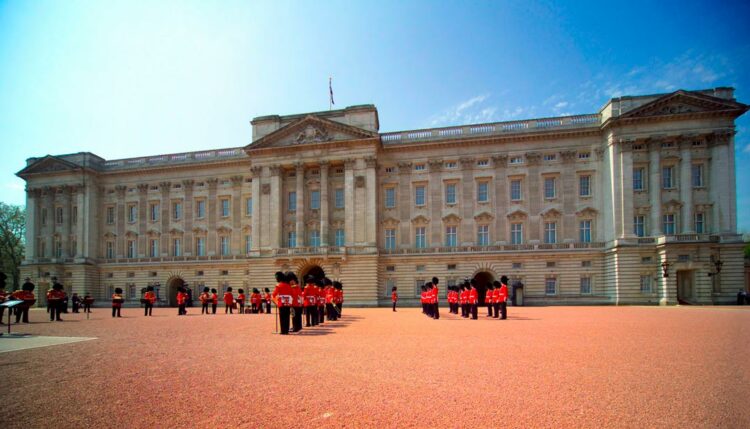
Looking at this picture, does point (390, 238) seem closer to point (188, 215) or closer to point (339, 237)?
point (339, 237)

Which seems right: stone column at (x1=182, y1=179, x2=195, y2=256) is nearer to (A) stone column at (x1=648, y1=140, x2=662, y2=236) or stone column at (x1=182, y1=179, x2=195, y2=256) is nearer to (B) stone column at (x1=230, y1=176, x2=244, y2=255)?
(B) stone column at (x1=230, y1=176, x2=244, y2=255)

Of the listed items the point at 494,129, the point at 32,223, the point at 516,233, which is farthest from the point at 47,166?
the point at 516,233

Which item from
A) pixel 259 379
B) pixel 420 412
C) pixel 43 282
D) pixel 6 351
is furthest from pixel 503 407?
pixel 43 282

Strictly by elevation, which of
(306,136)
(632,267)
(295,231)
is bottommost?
(632,267)

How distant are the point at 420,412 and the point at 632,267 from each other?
39.5m

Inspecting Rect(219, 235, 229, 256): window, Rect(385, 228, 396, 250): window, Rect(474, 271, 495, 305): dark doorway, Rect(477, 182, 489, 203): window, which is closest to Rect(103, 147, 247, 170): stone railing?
Rect(219, 235, 229, 256): window

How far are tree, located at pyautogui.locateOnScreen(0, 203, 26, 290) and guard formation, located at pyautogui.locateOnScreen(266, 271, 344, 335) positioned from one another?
63.7 m

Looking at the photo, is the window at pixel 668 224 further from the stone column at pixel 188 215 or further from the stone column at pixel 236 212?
the stone column at pixel 188 215

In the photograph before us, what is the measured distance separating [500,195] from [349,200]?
14864mm

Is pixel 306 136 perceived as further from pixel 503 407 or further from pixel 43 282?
pixel 503 407

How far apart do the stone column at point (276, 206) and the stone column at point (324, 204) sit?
4357 millimetres

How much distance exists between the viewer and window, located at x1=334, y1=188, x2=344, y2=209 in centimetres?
4666

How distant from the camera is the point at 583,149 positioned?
43094 millimetres

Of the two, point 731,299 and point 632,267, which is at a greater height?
point 632,267
